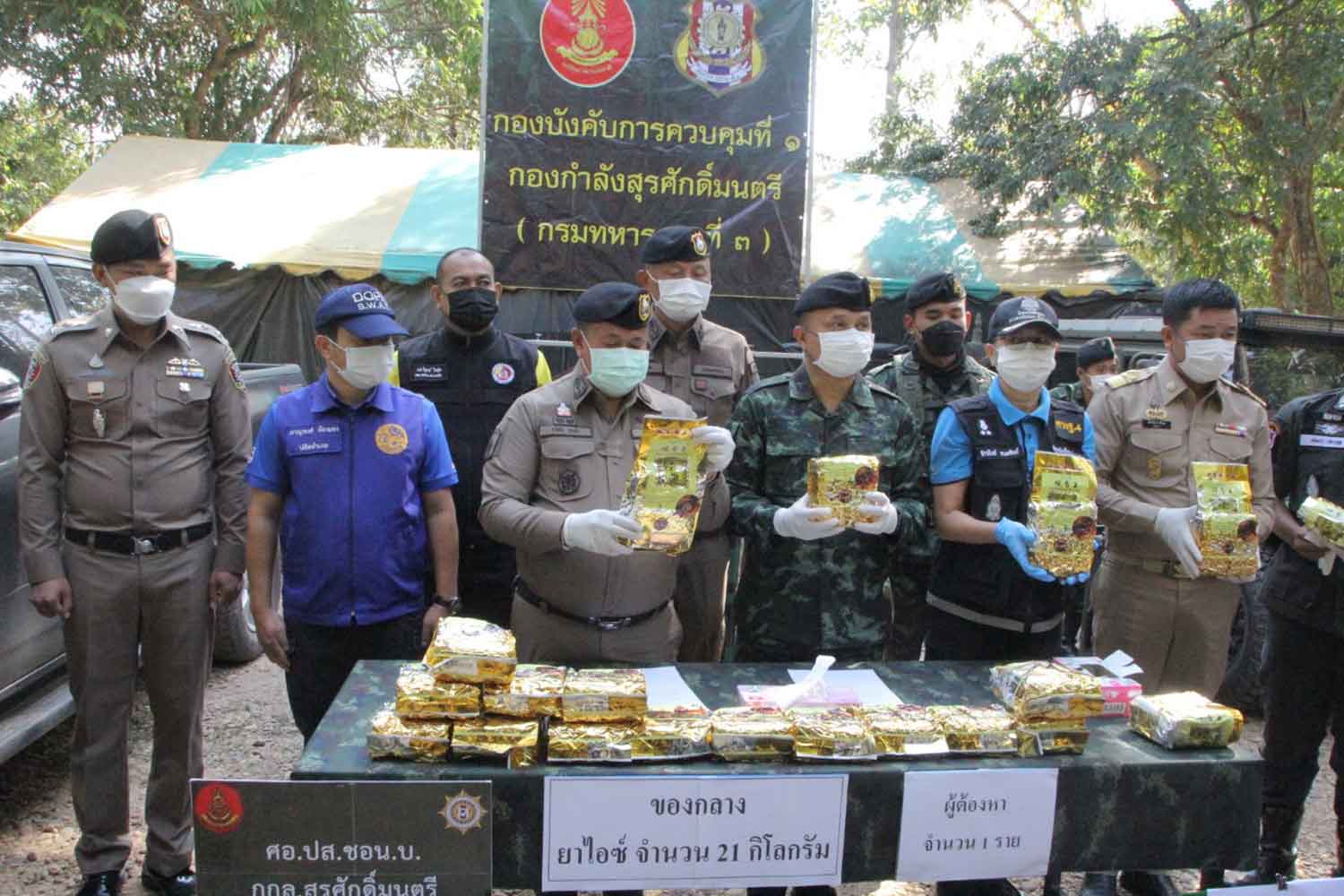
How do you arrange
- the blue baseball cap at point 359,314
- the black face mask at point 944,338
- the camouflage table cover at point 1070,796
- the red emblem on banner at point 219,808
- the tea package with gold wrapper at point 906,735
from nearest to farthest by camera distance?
1. the red emblem on banner at point 219,808
2. the camouflage table cover at point 1070,796
3. the tea package with gold wrapper at point 906,735
4. the blue baseball cap at point 359,314
5. the black face mask at point 944,338

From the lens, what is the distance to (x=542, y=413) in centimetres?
282

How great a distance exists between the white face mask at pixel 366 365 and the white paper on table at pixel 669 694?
1.18m

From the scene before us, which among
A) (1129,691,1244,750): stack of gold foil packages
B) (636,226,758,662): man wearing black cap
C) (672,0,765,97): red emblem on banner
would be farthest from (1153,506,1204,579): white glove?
(672,0,765,97): red emblem on banner

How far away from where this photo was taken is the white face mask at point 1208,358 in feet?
10.6

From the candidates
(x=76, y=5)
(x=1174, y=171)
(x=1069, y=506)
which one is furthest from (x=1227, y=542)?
(x=76, y=5)

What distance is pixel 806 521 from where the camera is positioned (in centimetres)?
264

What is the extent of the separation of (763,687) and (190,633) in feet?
6.07

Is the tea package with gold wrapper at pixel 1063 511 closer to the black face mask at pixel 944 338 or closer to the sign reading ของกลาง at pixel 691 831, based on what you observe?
the sign reading ของกลาง at pixel 691 831

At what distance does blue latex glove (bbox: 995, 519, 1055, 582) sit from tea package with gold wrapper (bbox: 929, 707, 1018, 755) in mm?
578

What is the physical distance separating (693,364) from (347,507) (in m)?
1.43

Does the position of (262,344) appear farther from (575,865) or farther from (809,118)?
(575,865)

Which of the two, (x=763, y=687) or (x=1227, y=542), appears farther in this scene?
(x=1227, y=542)

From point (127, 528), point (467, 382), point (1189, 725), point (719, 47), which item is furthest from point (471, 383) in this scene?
point (719, 47)

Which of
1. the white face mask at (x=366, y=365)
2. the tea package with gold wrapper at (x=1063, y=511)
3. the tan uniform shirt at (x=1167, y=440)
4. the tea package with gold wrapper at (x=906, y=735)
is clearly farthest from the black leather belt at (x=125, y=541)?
the tan uniform shirt at (x=1167, y=440)
